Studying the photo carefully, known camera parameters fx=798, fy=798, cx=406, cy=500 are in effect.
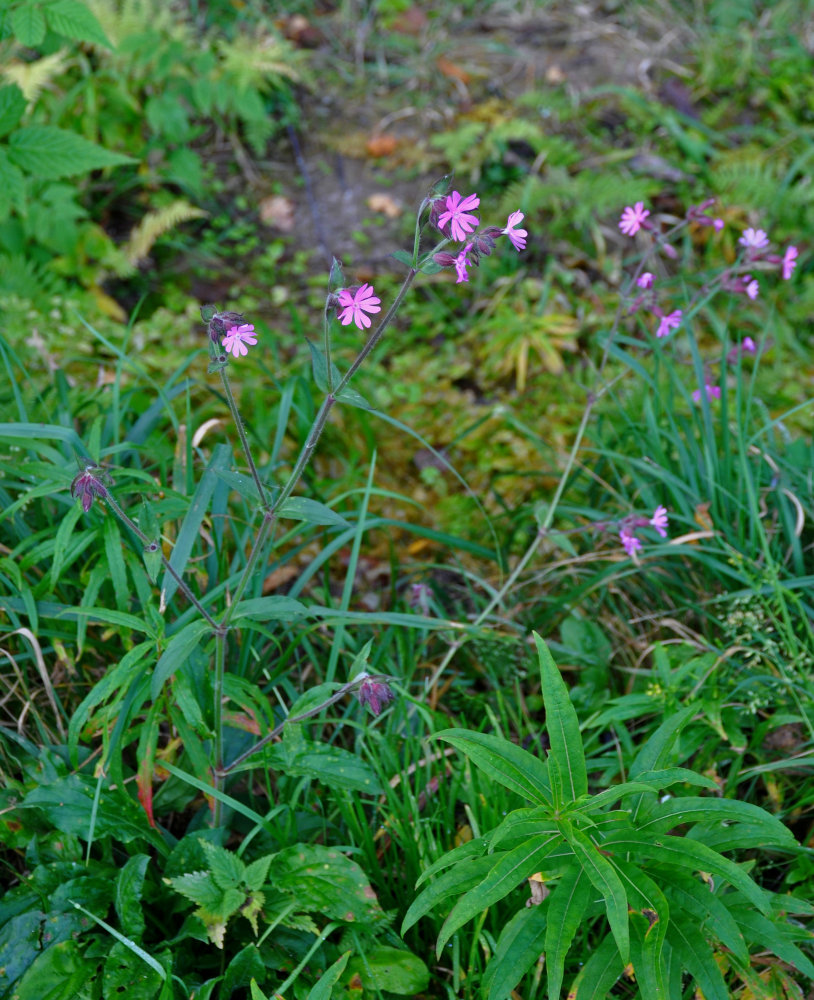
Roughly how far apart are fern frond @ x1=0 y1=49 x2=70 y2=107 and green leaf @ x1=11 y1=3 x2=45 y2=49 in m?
1.01

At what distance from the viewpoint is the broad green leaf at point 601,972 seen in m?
1.52

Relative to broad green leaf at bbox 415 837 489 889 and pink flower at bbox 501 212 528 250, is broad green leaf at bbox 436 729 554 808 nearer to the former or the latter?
broad green leaf at bbox 415 837 489 889

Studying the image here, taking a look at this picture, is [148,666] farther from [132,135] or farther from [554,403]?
[132,135]

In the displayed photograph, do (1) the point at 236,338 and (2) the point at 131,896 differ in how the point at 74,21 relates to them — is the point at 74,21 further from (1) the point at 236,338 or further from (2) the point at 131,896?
(2) the point at 131,896

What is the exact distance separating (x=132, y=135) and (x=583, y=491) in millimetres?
2862

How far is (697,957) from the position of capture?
4.94 ft

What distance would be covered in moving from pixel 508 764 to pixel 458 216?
1067 millimetres

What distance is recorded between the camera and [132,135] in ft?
13.0

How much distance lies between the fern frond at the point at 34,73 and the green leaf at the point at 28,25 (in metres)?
1.01

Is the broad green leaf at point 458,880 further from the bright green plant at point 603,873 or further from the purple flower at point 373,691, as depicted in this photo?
the purple flower at point 373,691

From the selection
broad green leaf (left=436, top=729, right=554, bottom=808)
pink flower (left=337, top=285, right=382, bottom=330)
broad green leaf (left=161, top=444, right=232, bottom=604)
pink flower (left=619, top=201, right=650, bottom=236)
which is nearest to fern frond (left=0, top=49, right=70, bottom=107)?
broad green leaf (left=161, top=444, right=232, bottom=604)

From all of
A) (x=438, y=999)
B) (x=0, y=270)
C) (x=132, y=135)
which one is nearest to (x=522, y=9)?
(x=132, y=135)

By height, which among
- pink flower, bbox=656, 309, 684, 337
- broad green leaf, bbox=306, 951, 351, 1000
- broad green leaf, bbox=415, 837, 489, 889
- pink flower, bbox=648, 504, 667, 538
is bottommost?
broad green leaf, bbox=306, 951, 351, 1000

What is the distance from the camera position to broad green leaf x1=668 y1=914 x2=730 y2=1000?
1.49 m
